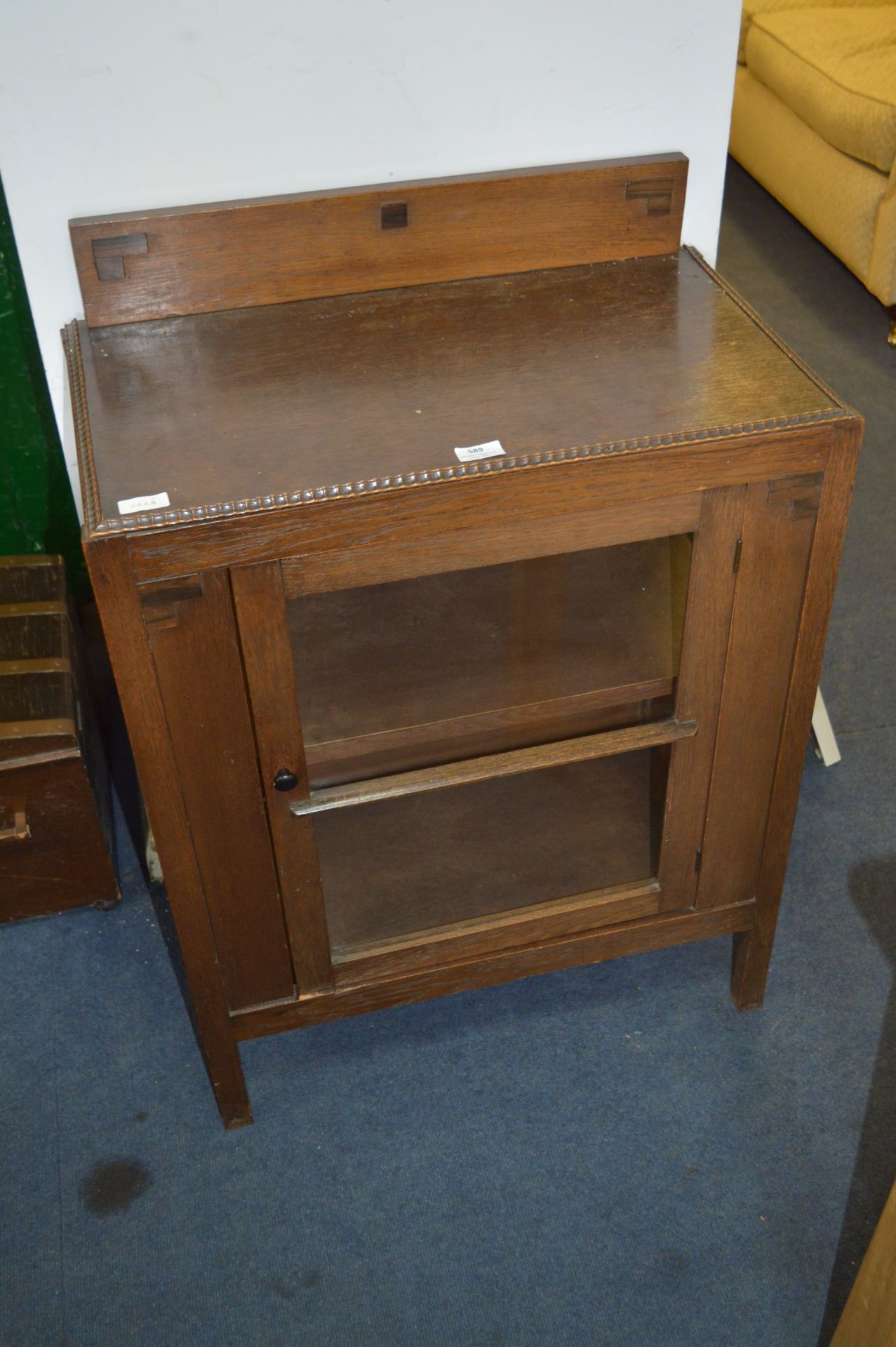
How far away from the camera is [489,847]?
4.22ft

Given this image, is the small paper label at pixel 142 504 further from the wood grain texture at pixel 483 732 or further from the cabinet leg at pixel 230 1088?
the cabinet leg at pixel 230 1088

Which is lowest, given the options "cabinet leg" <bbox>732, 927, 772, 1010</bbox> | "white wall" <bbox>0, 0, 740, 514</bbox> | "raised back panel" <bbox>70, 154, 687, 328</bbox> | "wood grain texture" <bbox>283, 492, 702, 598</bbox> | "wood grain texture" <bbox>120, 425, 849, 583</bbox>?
"cabinet leg" <bbox>732, 927, 772, 1010</bbox>

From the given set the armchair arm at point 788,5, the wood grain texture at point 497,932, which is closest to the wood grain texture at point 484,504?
the wood grain texture at point 497,932

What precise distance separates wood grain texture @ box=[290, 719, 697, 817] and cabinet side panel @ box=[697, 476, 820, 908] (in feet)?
0.20

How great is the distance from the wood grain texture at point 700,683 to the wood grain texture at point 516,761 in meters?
0.03

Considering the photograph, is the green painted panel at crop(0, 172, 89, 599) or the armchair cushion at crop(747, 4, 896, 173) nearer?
the green painted panel at crop(0, 172, 89, 599)

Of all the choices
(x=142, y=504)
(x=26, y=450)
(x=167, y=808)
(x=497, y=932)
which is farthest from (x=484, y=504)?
(x=26, y=450)

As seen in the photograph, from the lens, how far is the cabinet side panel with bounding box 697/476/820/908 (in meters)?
1.02

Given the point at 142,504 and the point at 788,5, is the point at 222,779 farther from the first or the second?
the point at 788,5

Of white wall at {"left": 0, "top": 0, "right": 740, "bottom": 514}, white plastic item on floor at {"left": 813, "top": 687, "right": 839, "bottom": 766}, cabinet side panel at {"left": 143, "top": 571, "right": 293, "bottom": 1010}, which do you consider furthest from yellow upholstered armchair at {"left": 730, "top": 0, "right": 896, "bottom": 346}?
cabinet side panel at {"left": 143, "top": 571, "right": 293, "bottom": 1010}

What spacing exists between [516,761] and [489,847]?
18 centimetres

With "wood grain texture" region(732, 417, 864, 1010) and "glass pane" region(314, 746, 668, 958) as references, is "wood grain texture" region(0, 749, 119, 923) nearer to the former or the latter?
"glass pane" region(314, 746, 668, 958)

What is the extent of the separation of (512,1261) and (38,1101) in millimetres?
537

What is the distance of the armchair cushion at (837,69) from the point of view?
2.44m
